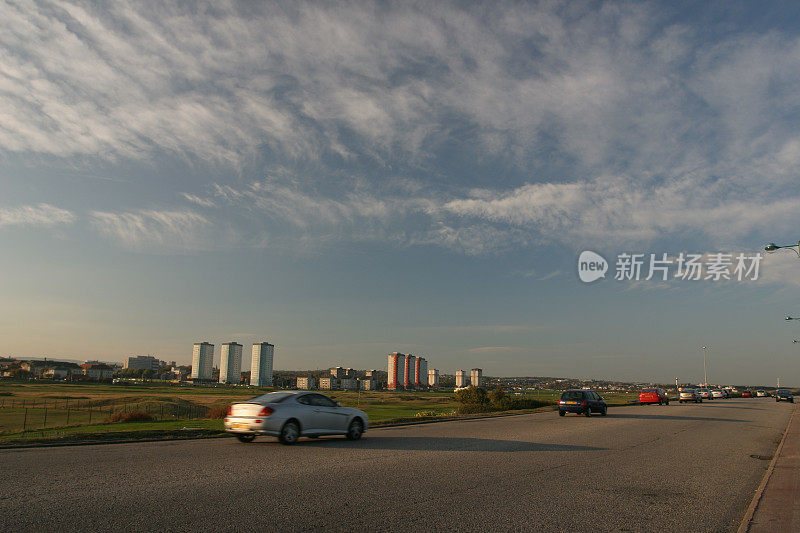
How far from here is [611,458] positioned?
1305 cm


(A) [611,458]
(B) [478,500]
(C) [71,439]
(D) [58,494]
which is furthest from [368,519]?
(C) [71,439]

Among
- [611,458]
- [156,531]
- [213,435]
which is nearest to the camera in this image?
[156,531]

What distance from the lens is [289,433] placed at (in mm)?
14039

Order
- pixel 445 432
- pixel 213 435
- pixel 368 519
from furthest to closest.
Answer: pixel 445 432
pixel 213 435
pixel 368 519

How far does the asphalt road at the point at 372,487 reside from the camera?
6.59 m

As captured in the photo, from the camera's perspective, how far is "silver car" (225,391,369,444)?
13.8 meters

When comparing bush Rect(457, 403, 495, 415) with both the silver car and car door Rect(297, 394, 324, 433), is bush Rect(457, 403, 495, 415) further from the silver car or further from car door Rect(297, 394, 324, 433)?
car door Rect(297, 394, 324, 433)

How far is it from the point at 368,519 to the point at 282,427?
7.77 metres

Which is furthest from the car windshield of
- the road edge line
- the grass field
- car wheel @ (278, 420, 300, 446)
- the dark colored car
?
the dark colored car

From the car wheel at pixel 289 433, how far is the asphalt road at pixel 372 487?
15.8 inches

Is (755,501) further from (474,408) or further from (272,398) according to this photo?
(474,408)

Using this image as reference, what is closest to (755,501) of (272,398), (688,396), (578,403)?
(272,398)

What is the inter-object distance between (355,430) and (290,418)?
248 cm

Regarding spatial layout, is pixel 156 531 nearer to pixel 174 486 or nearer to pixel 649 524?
pixel 174 486
